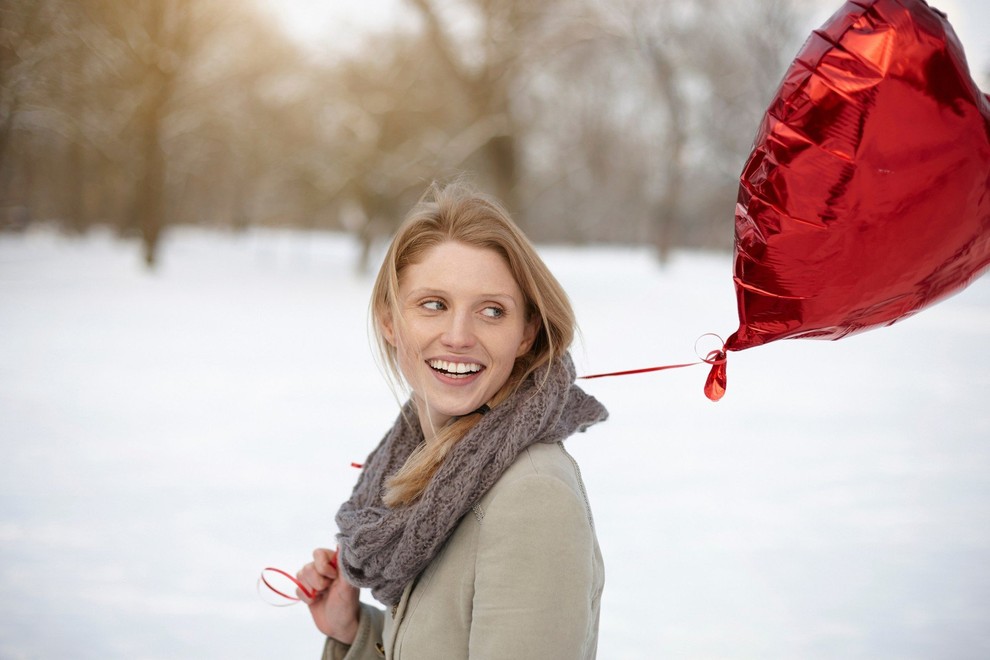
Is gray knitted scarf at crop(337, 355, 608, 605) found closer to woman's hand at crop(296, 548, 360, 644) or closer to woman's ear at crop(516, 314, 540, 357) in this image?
woman's ear at crop(516, 314, 540, 357)

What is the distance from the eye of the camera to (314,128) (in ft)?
46.3

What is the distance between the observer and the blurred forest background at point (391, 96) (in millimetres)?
11453

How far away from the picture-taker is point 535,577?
990 mm

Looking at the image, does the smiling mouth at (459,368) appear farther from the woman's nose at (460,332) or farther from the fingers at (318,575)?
the fingers at (318,575)

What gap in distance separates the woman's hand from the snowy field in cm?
72

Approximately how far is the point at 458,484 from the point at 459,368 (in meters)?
0.22

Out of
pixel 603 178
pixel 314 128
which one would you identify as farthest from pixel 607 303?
pixel 314 128

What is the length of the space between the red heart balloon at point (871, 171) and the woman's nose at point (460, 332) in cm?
49

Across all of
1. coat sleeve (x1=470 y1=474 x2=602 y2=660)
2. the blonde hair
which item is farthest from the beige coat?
the blonde hair

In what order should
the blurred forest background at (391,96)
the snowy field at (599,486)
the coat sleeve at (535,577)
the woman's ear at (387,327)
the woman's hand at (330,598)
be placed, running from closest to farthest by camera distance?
the coat sleeve at (535,577), the woman's ear at (387,327), the woman's hand at (330,598), the snowy field at (599,486), the blurred forest background at (391,96)

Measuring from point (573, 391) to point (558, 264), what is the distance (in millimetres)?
15706

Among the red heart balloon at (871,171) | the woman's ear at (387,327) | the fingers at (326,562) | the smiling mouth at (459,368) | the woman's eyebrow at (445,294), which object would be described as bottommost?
the fingers at (326,562)

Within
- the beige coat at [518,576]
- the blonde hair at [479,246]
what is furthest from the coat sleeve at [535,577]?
the blonde hair at [479,246]

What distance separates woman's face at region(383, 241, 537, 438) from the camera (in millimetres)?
1261
